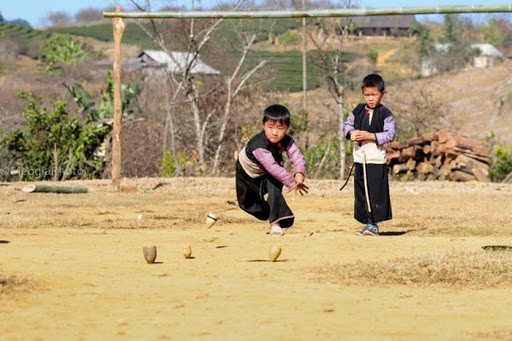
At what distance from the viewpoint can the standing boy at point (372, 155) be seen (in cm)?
897

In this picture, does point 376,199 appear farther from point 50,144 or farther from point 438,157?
point 50,144

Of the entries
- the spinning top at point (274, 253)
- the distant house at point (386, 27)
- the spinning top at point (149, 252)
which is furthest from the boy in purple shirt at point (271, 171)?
the distant house at point (386, 27)

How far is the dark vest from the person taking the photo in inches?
357

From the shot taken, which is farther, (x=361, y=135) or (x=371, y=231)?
(x=371, y=231)

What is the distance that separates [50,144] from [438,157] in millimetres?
8289

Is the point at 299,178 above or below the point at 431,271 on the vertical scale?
above

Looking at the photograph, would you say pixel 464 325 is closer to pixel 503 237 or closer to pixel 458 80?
pixel 503 237

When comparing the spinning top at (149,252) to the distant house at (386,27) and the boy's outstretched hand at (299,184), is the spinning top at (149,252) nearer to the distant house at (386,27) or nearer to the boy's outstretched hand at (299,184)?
the boy's outstretched hand at (299,184)

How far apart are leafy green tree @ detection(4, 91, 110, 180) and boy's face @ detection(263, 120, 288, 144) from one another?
395 inches

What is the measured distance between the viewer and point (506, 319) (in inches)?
183

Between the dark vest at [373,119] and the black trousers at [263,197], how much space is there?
107cm

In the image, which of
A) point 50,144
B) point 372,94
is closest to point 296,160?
point 372,94

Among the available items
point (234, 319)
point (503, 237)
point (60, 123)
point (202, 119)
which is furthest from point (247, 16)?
point (202, 119)

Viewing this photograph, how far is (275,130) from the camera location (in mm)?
8492
